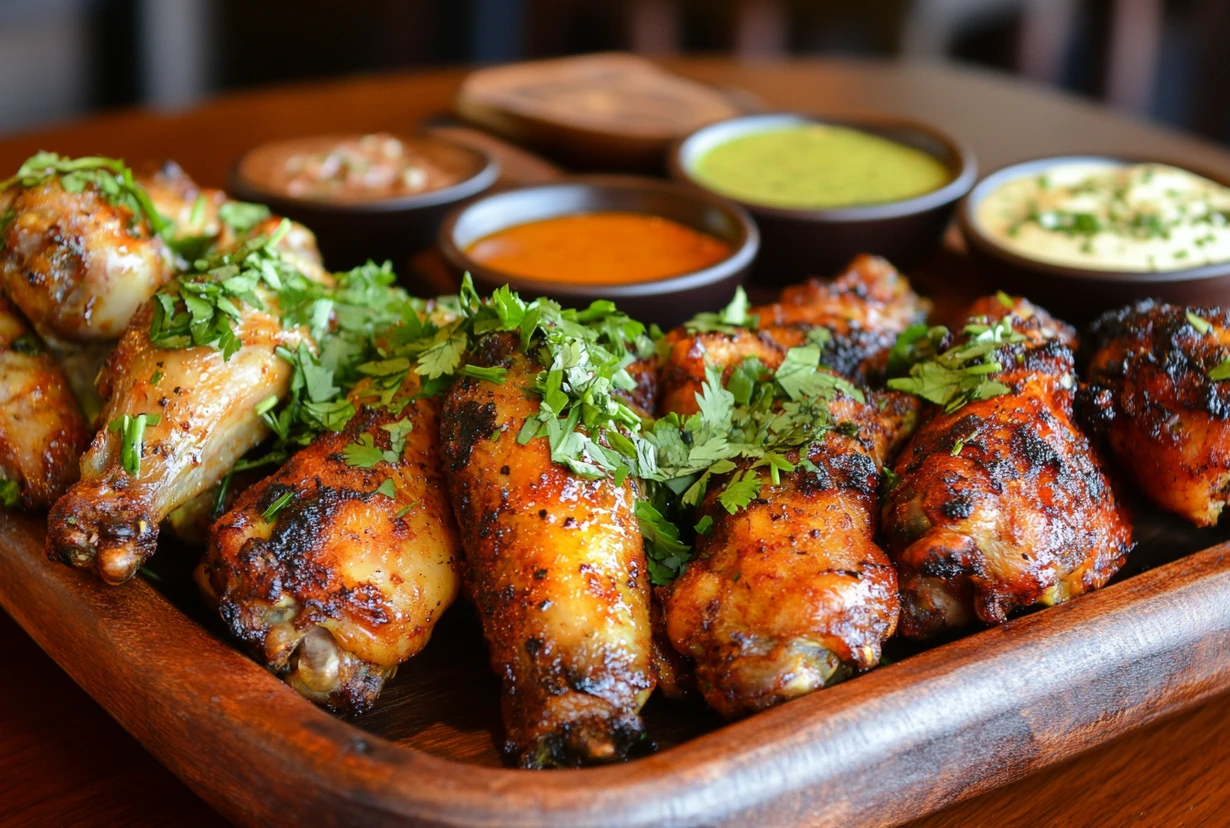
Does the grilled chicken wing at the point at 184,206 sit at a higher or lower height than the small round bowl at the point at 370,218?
higher

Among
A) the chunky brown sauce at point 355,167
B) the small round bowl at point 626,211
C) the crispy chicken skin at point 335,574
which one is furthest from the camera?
the chunky brown sauce at point 355,167

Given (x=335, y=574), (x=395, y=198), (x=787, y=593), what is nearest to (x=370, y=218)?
(x=395, y=198)

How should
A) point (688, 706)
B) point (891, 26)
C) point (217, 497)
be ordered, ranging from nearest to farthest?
point (688, 706), point (217, 497), point (891, 26)

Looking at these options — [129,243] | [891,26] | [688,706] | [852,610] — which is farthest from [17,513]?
[891,26]

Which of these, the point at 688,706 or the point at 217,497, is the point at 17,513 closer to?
the point at 217,497

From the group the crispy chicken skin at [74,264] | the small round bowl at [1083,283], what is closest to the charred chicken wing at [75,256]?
the crispy chicken skin at [74,264]

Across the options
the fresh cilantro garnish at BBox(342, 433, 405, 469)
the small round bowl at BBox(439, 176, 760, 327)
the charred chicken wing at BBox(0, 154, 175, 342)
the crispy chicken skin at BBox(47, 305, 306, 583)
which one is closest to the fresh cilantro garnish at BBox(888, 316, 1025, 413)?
the small round bowl at BBox(439, 176, 760, 327)

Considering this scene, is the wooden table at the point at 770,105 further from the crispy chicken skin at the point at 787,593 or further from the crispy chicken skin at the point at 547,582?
the crispy chicken skin at the point at 547,582
